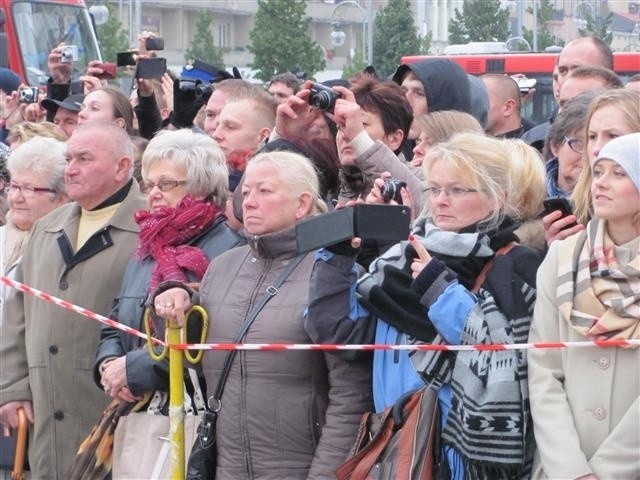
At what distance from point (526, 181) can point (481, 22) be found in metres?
31.8

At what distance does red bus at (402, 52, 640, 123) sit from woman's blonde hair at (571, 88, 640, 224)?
12.9 meters

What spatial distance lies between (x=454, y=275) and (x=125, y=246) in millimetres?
1936

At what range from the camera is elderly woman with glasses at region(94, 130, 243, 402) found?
5.12 meters

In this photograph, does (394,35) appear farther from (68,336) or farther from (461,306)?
(461,306)

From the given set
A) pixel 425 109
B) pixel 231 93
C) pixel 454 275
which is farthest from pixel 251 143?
pixel 454 275

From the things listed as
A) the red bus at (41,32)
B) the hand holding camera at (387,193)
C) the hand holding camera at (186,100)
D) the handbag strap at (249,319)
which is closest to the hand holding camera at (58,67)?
the hand holding camera at (186,100)

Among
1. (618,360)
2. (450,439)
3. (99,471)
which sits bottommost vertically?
(99,471)

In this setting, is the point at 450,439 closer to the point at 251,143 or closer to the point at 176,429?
the point at 176,429

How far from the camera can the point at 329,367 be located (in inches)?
179

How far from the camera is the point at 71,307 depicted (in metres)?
5.41

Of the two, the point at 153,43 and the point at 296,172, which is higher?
the point at 153,43

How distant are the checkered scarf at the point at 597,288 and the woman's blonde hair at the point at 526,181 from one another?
0.42 meters

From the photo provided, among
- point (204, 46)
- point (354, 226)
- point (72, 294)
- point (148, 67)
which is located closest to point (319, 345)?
point (354, 226)

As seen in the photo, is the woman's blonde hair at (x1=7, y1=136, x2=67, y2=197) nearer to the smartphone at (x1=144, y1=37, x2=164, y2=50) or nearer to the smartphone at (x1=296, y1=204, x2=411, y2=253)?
the smartphone at (x1=296, y1=204, x2=411, y2=253)
